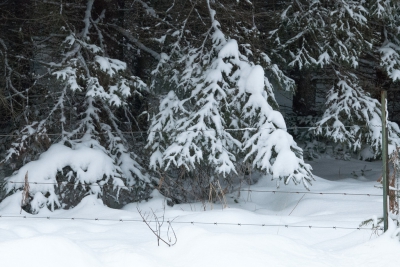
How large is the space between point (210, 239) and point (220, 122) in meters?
2.78

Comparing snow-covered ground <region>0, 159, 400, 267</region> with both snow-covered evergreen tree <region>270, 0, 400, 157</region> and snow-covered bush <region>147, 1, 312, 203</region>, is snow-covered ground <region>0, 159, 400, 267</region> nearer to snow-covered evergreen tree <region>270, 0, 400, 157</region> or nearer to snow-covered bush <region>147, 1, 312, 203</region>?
snow-covered bush <region>147, 1, 312, 203</region>

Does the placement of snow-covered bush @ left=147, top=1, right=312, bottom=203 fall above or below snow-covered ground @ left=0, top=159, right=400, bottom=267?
above

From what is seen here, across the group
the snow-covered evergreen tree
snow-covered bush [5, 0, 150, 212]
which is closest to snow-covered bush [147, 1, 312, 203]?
snow-covered bush [5, 0, 150, 212]

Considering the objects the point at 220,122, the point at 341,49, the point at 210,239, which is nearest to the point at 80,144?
the point at 220,122

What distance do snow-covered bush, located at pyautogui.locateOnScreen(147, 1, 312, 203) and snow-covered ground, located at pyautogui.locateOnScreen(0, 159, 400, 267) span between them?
74 cm

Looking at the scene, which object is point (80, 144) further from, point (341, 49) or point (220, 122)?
point (341, 49)

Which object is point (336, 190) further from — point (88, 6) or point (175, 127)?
point (88, 6)

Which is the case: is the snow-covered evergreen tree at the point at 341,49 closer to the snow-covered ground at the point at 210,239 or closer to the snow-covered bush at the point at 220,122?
the snow-covered bush at the point at 220,122

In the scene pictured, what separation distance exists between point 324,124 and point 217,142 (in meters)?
3.02

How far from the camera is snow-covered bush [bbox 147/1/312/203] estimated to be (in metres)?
6.83

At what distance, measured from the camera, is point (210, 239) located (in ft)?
15.2

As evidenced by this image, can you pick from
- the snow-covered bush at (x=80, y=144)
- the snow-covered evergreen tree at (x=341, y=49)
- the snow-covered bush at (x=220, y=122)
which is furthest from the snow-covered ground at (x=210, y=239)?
the snow-covered evergreen tree at (x=341, y=49)

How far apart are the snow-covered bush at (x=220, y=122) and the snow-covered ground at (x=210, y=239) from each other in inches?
29.1

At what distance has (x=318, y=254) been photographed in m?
4.58
